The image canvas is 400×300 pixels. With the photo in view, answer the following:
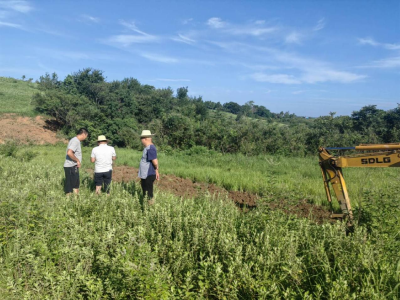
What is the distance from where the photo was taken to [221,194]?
790cm

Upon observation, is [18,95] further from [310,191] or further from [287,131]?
[310,191]

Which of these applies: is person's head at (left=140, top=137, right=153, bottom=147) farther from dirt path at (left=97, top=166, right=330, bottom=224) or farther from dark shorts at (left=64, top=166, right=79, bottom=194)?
dark shorts at (left=64, top=166, right=79, bottom=194)

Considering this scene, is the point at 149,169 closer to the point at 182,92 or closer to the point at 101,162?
the point at 101,162

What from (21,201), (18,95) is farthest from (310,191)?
(18,95)

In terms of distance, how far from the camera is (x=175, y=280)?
3131 millimetres

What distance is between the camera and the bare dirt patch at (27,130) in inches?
939

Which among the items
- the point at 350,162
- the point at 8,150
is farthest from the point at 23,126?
the point at 350,162

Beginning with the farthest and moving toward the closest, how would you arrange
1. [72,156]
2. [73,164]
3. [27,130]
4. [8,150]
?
[27,130] → [8,150] → [73,164] → [72,156]

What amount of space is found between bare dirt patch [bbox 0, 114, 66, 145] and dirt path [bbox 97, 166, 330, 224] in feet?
53.5

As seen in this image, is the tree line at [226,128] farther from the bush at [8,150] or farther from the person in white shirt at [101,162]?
the person in white shirt at [101,162]

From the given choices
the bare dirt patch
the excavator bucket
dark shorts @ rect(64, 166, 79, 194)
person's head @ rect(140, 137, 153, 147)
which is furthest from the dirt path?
the bare dirt patch

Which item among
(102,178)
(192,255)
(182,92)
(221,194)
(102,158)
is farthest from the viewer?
(182,92)

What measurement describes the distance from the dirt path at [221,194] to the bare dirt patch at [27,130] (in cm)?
1631

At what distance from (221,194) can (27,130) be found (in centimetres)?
2451
